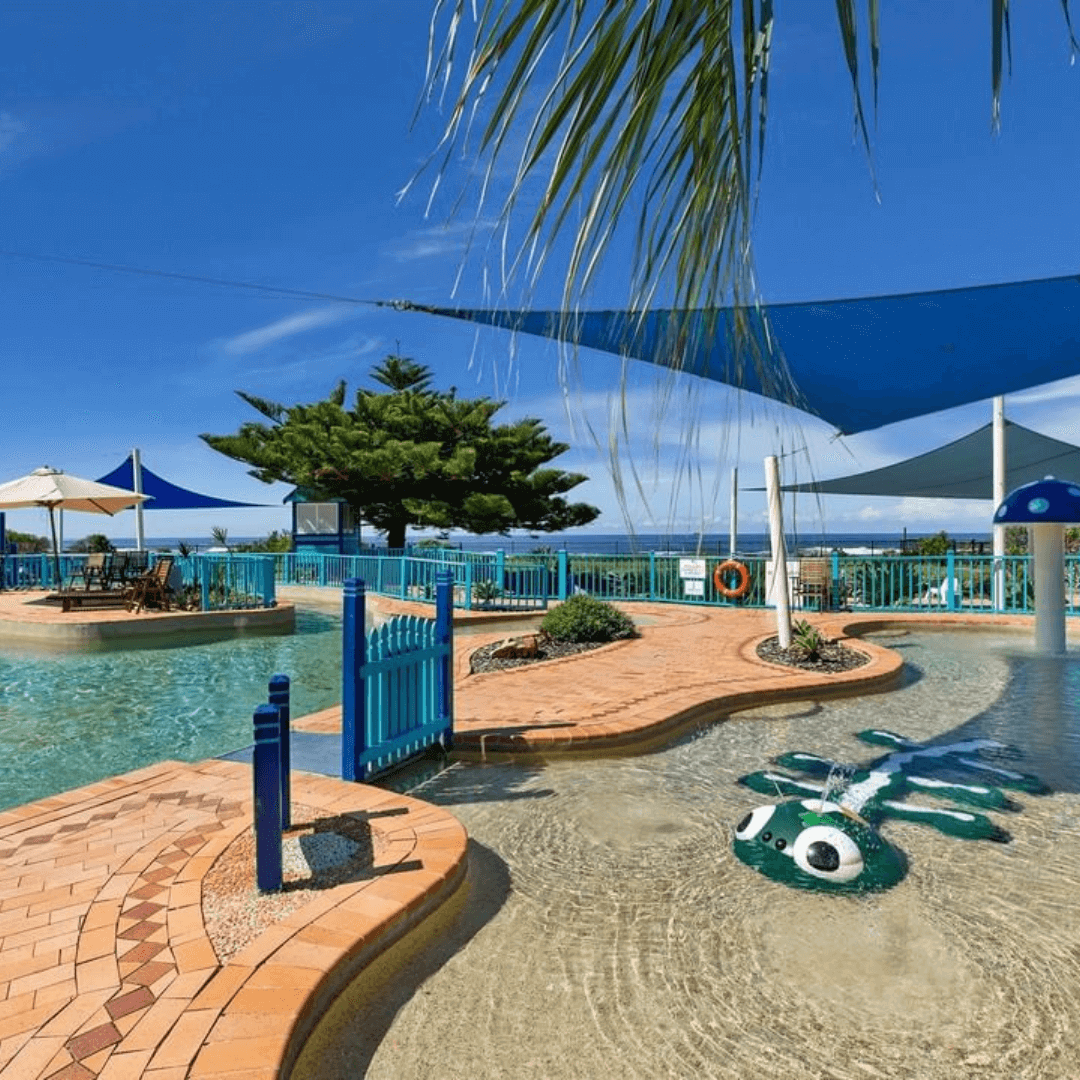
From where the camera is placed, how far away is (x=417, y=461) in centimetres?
2434

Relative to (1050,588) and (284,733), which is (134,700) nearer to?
(284,733)

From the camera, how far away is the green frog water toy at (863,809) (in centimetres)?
288

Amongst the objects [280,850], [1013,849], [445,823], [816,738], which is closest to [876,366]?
[816,738]

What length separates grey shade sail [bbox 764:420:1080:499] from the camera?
1480 cm

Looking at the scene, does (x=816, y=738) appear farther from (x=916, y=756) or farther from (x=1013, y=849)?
(x=1013, y=849)

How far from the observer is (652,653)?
Result: 317 inches

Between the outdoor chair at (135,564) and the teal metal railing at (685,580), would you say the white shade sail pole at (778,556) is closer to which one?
the teal metal railing at (685,580)

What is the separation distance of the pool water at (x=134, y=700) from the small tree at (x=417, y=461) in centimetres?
1406

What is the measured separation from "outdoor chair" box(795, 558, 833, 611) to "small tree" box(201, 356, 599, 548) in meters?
14.0

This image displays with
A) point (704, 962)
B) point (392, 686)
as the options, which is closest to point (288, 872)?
point (392, 686)

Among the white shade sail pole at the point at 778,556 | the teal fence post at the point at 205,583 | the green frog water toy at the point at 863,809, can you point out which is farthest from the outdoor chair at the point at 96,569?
the green frog water toy at the point at 863,809

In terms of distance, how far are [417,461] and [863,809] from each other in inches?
861

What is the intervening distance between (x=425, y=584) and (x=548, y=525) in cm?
1396

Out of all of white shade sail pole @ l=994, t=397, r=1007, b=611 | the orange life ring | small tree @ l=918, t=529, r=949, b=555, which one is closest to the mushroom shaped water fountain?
white shade sail pole @ l=994, t=397, r=1007, b=611
